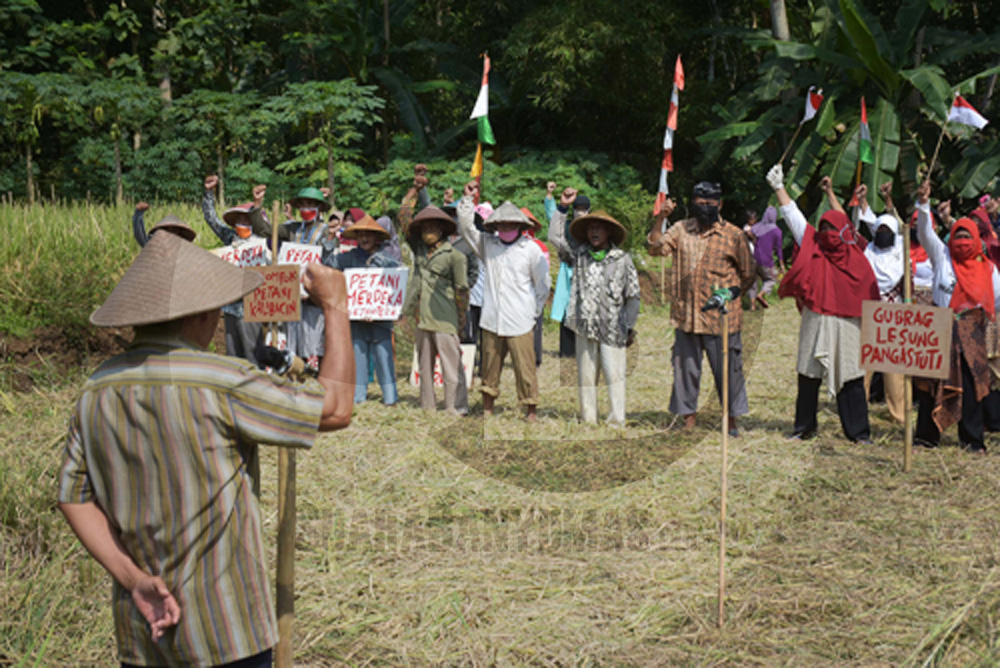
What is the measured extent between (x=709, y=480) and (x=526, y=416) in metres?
2.09

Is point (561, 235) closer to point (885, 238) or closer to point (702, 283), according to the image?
point (702, 283)

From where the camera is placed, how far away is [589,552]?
486cm

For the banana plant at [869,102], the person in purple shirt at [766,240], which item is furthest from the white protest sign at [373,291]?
the banana plant at [869,102]

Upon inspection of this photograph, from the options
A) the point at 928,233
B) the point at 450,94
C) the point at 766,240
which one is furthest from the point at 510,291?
the point at 450,94

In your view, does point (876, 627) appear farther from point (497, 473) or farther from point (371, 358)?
point (371, 358)

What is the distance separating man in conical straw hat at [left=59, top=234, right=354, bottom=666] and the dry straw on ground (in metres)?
1.27

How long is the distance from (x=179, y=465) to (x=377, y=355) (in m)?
6.07

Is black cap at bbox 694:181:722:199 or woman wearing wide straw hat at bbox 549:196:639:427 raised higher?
black cap at bbox 694:181:722:199

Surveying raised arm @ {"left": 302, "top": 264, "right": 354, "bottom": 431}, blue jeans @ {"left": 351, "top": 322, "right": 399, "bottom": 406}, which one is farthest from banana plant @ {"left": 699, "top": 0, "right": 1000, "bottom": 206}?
raised arm @ {"left": 302, "top": 264, "right": 354, "bottom": 431}

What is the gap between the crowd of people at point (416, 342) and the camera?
2.31 meters

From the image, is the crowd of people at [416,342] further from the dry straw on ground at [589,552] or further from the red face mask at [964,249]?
the dry straw on ground at [589,552]

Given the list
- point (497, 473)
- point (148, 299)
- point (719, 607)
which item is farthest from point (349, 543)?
point (148, 299)

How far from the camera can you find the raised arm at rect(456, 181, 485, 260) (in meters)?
7.52

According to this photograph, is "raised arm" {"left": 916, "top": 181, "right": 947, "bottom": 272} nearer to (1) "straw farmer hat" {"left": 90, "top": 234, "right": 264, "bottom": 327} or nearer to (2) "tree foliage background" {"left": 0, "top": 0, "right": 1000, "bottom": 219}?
(1) "straw farmer hat" {"left": 90, "top": 234, "right": 264, "bottom": 327}
